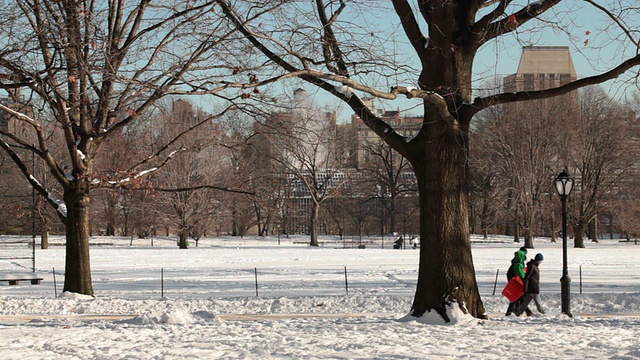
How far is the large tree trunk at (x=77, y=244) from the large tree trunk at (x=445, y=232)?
32.5 feet

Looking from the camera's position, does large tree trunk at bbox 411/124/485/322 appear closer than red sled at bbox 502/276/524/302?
Yes

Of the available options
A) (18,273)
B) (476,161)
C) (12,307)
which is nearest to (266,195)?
(476,161)

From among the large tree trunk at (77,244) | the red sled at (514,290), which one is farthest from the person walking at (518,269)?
the large tree trunk at (77,244)

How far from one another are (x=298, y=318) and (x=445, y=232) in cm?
355

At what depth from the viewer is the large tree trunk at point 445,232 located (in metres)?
13.5

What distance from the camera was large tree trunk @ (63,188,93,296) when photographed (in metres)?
20.0

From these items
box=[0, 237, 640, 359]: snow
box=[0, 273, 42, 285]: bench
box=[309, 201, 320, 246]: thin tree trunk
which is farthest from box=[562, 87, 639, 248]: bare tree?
box=[0, 273, 42, 285]: bench

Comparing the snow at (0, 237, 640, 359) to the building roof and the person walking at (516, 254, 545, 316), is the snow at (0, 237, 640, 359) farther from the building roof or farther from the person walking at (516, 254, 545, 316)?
the building roof

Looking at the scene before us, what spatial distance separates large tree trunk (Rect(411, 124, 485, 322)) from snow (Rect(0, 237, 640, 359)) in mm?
397

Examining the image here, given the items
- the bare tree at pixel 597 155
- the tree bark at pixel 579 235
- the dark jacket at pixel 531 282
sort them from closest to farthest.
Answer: the dark jacket at pixel 531 282
the tree bark at pixel 579 235
the bare tree at pixel 597 155

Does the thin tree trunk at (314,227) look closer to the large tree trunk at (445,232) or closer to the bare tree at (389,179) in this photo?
the bare tree at (389,179)

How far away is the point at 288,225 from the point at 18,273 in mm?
57677

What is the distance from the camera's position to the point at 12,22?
16.3 m

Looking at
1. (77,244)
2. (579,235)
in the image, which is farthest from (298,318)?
(579,235)
